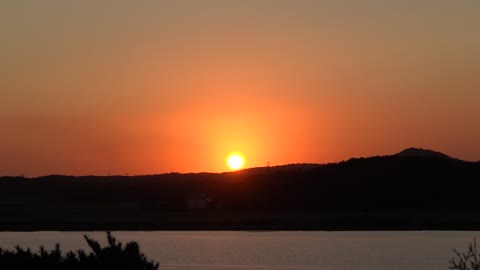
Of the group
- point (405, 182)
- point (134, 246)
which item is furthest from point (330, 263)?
point (405, 182)

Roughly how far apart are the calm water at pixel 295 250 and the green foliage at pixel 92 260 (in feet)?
74.0

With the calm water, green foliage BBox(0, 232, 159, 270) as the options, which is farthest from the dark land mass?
green foliage BBox(0, 232, 159, 270)

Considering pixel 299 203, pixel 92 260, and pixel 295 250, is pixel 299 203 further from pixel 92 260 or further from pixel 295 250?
pixel 92 260

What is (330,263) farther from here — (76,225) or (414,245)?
(76,225)

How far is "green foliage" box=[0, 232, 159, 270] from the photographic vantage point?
18797 mm

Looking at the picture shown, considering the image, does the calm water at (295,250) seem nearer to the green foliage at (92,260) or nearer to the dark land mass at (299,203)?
the dark land mass at (299,203)

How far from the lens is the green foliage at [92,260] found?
1880 cm

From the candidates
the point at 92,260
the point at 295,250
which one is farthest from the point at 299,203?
the point at 92,260

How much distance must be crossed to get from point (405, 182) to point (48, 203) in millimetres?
41757

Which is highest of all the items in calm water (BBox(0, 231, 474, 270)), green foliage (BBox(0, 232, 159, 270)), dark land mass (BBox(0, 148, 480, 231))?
dark land mass (BBox(0, 148, 480, 231))

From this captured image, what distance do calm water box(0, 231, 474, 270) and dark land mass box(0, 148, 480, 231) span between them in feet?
44.4

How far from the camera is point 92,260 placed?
19.0 metres

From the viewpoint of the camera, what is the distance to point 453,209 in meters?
94.1

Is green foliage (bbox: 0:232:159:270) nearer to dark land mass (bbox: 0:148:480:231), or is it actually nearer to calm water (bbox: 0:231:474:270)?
calm water (bbox: 0:231:474:270)
